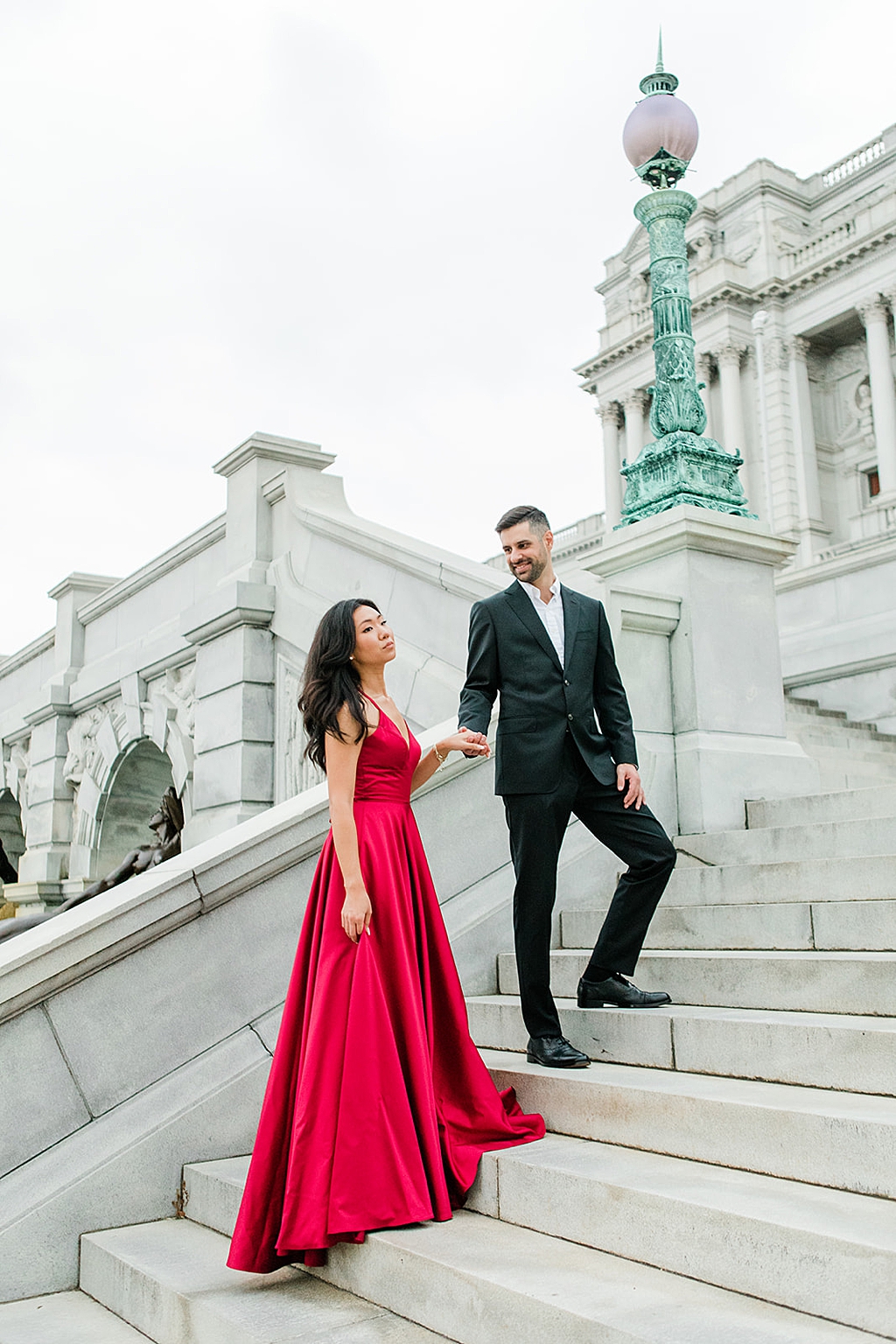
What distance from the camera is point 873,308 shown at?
39.9 meters

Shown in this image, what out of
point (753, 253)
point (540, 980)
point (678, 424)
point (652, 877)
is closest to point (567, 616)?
point (652, 877)

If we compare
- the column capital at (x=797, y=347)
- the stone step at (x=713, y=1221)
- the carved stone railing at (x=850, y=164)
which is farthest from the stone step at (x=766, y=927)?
the carved stone railing at (x=850, y=164)

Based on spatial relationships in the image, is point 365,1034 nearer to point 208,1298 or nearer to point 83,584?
point 208,1298

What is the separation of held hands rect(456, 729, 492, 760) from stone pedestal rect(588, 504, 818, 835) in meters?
2.45

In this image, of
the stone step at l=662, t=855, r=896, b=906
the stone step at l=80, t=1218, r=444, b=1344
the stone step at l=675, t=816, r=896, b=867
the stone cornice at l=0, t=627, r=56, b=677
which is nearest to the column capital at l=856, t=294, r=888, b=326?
the stone cornice at l=0, t=627, r=56, b=677

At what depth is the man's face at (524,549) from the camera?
4.04 meters

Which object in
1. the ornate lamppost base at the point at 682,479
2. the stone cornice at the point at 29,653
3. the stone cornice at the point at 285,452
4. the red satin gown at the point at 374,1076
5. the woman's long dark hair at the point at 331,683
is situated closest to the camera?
the red satin gown at the point at 374,1076

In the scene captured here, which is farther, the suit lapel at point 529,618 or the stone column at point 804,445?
the stone column at point 804,445

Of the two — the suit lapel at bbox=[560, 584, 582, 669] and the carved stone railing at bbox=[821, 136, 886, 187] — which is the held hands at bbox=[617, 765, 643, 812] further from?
the carved stone railing at bbox=[821, 136, 886, 187]

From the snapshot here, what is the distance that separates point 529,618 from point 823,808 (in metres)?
2.21

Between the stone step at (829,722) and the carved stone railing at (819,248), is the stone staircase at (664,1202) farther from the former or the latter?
the carved stone railing at (819,248)

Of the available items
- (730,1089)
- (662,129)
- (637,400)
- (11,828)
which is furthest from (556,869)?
(637,400)

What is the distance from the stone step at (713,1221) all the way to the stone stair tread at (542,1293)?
34 mm

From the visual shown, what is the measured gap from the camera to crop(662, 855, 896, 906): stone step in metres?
4.43
